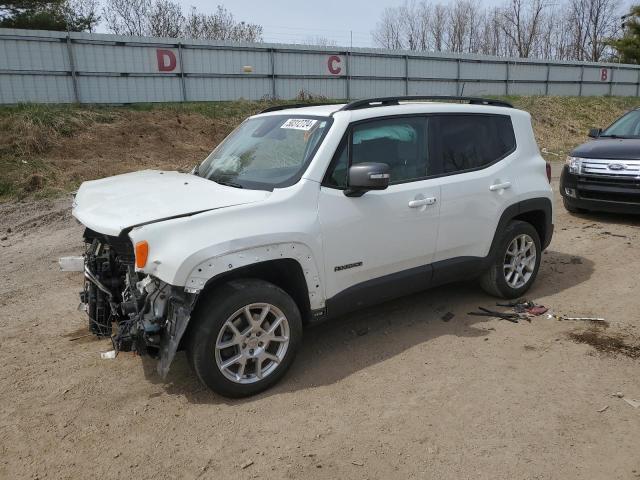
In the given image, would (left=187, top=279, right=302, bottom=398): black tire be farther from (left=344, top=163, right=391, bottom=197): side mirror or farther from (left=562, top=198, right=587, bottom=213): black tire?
(left=562, top=198, right=587, bottom=213): black tire

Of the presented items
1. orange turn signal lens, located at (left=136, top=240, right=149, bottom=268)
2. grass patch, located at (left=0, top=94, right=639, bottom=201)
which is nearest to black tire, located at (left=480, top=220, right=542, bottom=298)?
orange turn signal lens, located at (left=136, top=240, right=149, bottom=268)

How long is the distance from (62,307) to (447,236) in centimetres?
359

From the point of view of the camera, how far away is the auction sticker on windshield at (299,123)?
412cm

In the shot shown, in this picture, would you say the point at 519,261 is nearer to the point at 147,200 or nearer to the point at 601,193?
the point at 147,200

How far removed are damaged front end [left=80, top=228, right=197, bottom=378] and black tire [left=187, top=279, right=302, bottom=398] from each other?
13cm

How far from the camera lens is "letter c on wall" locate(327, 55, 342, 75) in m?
20.3

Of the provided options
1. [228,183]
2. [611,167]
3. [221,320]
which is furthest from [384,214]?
[611,167]

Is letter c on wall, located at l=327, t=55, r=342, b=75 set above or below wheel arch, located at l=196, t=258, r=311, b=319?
above

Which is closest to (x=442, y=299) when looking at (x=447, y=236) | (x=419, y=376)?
(x=447, y=236)

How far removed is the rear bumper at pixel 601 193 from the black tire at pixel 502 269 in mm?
3325

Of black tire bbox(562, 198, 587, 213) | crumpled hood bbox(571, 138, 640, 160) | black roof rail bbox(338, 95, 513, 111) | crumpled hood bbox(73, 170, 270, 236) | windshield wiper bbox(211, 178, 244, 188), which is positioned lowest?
black tire bbox(562, 198, 587, 213)

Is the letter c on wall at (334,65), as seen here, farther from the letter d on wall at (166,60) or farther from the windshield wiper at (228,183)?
the windshield wiper at (228,183)

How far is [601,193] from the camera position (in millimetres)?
8047

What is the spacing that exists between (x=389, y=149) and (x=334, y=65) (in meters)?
17.2
